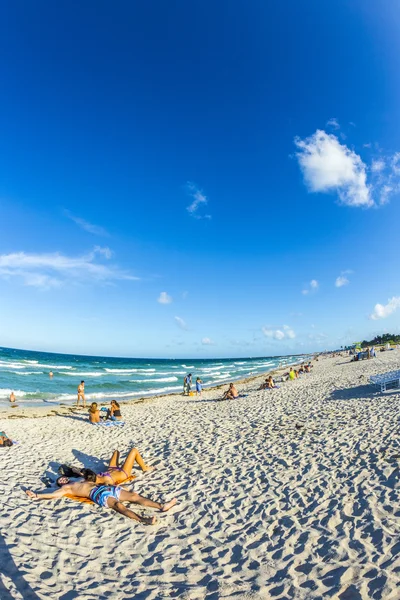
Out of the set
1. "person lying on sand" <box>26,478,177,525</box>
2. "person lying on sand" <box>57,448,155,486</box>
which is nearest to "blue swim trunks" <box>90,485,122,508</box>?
"person lying on sand" <box>26,478,177,525</box>

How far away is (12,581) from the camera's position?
3900 mm

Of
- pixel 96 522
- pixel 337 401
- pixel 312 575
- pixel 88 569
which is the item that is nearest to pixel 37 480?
pixel 96 522

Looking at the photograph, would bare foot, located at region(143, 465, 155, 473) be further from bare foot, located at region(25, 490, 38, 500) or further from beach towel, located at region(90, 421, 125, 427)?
beach towel, located at region(90, 421, 125, 427)

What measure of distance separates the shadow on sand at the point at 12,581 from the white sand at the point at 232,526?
2 cm

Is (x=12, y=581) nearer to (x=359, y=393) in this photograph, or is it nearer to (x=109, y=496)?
(x=109, y=496)

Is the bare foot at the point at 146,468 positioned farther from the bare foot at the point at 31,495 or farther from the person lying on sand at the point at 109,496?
the bare foot at the point at 31,495

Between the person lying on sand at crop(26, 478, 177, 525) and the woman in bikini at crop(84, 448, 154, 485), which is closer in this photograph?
the person lying on sand at crop(26, 478, 177, 525)

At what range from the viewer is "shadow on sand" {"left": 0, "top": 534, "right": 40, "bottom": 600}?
367 cm

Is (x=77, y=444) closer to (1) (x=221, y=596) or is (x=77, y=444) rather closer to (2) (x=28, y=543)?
(2) (x=28, y=543)

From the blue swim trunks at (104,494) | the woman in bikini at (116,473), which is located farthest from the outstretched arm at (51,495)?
the blue swim trunks at (104,494)

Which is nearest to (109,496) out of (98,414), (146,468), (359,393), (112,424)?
(146,468)

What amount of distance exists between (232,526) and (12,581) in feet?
9.55

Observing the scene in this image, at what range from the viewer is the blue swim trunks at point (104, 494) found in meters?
5.69

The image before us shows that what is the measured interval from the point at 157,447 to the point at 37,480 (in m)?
3.20
